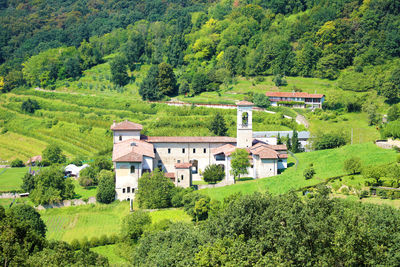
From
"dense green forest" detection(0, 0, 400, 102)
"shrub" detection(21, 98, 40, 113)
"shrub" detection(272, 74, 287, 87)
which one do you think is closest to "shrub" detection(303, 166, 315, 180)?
"dense green forest" detection(0, 0, 400, 102)

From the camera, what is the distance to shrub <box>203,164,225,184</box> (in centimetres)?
5134

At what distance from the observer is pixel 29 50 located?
125m

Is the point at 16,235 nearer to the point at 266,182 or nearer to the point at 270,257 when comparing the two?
the point at 270,257

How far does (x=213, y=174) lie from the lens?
51.3m

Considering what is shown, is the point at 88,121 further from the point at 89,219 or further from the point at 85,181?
the point at 89,219

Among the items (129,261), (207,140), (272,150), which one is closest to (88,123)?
(207,140)

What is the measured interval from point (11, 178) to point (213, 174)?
2561 cm

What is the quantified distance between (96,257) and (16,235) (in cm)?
536

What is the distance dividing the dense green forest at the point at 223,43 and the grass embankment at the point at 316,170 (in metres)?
23.1

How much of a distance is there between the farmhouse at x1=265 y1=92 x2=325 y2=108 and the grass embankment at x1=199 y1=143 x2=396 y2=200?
22.7m

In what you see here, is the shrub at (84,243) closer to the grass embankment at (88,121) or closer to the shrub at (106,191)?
the shrub at (106,191)

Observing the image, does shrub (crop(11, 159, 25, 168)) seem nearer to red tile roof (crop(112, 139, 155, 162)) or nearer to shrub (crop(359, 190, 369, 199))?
red tile roof (crop(112, 139, 155, 162))

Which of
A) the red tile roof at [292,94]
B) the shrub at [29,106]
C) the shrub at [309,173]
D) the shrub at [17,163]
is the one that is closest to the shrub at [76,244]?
the shrub at [309,173]

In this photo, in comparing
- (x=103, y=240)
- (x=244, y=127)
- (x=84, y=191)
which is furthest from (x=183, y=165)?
(x=103, y=240)
